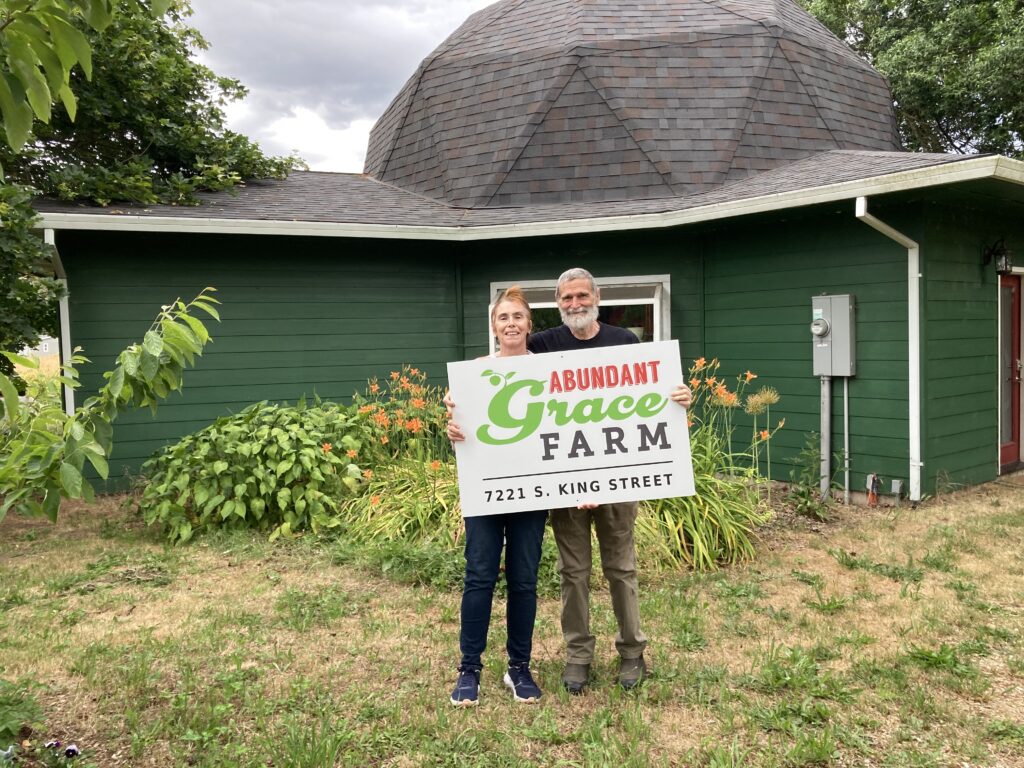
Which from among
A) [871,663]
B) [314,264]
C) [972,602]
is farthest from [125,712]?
[314,264]

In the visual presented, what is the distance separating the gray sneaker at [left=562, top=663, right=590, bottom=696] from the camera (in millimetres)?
3035

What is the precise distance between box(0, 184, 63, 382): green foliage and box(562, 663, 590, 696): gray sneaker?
5.21 meters

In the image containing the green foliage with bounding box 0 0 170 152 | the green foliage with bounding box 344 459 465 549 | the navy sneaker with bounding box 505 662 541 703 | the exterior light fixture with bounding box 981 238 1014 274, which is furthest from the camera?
the exterior light fixture with bounding box 981 238 1014 274

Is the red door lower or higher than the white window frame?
lower

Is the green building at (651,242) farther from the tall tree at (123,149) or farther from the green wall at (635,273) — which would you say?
the tall tree at (123,149)

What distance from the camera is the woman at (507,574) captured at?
286 centimetres

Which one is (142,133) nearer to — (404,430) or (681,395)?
(404,430)

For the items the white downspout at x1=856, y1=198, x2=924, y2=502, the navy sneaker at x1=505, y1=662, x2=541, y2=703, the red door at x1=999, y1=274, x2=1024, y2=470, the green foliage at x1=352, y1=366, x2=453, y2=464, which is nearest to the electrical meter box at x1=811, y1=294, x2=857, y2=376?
the white downspout at x1=856, y1=198, x2=924, y2=502

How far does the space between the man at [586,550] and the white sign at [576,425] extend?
0.25ft

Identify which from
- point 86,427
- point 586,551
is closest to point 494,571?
point 586,551

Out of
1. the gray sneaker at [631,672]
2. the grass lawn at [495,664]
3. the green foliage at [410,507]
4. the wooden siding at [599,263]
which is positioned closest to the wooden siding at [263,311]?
the wooden siding at [599,263]

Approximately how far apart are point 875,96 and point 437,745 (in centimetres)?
1019

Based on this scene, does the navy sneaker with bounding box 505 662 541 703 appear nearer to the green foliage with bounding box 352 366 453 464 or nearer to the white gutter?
the green foliage with bounding box 352 366 453 464

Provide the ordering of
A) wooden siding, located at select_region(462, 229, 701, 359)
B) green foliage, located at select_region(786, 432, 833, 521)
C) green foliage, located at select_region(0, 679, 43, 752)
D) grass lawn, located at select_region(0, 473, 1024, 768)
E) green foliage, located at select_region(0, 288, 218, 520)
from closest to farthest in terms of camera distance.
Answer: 1. green foliage, located at select_region(0, 288, 218, 520)
2. green foliage, located at select_region(0, 679, 43, 752)
3. grass lawn, located at select_region(0, 473, 1024, 768)
4. green foliage, located at select_region(786, 432, 833, 521)
5. wooden siding, located at select_region(462, 229, 701, 359)
